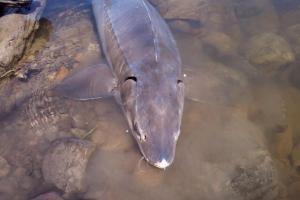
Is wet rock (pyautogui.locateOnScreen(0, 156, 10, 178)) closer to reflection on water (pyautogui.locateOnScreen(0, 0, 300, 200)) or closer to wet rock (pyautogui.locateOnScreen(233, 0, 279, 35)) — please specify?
reflection on water (pyautogui.locateOnScreen(0, 0, 300, 200))

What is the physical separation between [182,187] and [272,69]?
2715 mm

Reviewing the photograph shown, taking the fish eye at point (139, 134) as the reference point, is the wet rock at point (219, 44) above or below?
below

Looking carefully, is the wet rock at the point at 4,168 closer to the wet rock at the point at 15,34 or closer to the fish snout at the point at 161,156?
the wet rock at the point at 15,34

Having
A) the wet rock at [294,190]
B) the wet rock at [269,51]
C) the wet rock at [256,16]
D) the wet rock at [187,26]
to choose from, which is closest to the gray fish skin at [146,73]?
the wet rock at [187,26]

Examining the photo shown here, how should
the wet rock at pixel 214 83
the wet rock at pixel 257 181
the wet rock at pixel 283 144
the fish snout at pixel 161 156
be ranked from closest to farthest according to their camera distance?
the fish snout at pixel 161 156 → the wet rock at pixel 257 181 → the wet rock at pixel 283 144 → the wet rock at pixel 214 83

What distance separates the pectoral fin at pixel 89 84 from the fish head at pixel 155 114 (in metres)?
0.49

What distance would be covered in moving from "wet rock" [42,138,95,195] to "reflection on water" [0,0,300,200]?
10 centimetres

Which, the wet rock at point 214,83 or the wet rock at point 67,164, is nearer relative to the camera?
the wet rock at point 67,164

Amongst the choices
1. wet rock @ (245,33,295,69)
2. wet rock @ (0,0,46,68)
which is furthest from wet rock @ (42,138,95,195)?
wet rock @ (245,33,295,69)

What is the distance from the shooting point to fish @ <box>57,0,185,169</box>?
436 cm

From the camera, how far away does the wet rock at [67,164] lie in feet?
Answer: 15.6

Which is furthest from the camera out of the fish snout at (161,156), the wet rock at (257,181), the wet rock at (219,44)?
the wet rock at (219,44)

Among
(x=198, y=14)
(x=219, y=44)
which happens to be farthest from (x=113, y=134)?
(x=198, y=14)

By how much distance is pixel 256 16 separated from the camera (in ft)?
23.5
